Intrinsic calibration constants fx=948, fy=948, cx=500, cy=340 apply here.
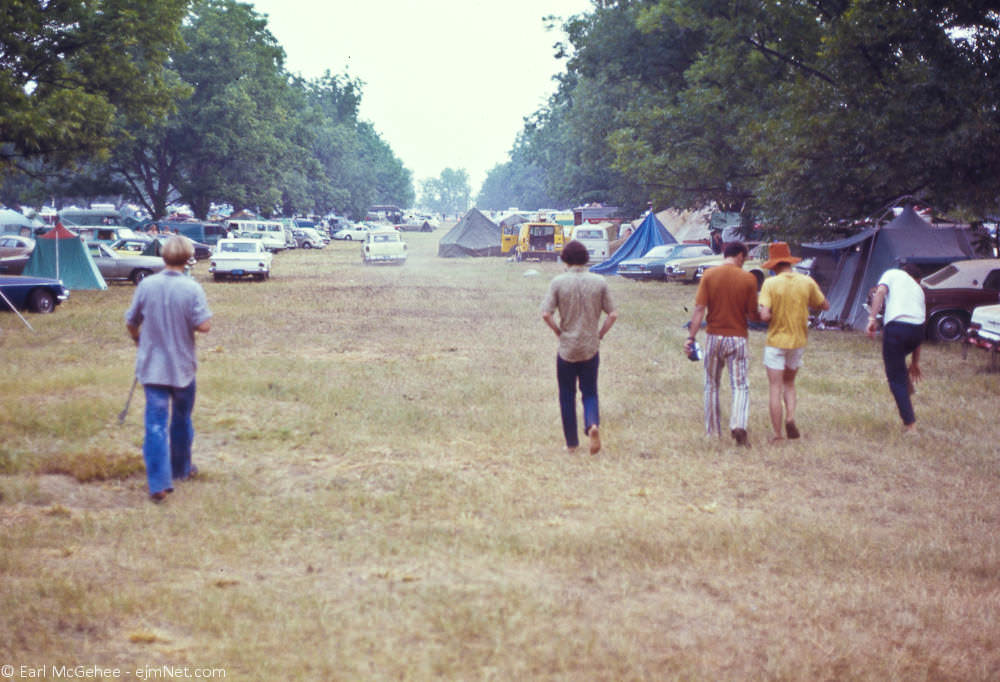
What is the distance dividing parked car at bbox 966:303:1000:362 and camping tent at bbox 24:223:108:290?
22.3 metres

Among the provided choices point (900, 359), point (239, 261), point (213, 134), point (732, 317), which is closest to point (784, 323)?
point (732, 317)

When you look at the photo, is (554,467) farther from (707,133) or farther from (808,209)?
(707,133)

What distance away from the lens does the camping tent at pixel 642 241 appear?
37.4 metres

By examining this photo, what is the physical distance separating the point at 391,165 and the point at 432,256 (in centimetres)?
9174

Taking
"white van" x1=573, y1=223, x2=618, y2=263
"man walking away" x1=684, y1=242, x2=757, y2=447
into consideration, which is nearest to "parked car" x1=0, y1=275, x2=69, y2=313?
"man walking away" x1=684, y1=242, x2=757, y2=447

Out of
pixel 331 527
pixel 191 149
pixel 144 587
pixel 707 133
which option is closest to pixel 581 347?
pixel 331 527

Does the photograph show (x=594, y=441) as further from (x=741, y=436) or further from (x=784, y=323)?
(x=784, y=323)

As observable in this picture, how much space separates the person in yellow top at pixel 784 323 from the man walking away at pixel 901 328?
864 mm

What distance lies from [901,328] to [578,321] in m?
3.56

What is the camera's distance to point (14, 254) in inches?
1154

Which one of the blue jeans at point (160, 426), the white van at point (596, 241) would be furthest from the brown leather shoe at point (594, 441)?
the white van at point (596, 241)

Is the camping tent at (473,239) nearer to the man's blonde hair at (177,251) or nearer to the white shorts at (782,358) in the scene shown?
the white shorts at (782,358)

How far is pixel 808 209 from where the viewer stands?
1911cm

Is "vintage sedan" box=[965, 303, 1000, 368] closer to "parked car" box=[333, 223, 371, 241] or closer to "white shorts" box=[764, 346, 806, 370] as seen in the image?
"white shorts" box=[764, 346, 806, 370]
